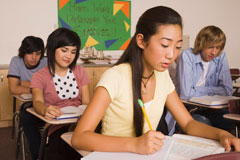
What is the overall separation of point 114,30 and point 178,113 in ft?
12.8

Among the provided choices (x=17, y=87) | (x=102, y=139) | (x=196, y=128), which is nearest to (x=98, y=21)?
(x=17, y=87)

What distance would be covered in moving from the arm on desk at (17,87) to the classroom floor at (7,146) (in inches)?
24.3

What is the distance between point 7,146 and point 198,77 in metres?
2.26

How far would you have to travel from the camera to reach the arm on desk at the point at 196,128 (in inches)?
40.6

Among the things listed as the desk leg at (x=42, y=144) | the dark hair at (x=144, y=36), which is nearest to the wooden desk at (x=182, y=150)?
the dark hair at (x=144, y=36)

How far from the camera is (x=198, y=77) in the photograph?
274 centimetres

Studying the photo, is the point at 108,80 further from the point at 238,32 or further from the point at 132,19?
the point at 238,32

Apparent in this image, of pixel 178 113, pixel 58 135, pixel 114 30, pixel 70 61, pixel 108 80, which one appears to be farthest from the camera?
pixel 114 30

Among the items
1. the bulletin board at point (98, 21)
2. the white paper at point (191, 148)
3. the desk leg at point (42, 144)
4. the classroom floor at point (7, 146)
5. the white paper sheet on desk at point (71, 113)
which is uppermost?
the bulletin board at point (98, 21)

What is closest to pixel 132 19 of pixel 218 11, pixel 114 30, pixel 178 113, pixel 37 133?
pixel 114 30

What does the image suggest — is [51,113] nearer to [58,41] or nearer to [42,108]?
[42,108]

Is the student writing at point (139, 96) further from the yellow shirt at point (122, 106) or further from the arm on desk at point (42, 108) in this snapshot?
the arm on desk at point (42, 108)

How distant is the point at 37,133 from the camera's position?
2352 millimetres

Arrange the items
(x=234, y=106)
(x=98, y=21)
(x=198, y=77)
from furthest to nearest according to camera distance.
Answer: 1. (x=98, y=21)
2. (x=198, y=77)
3. (x=234, y=106)
